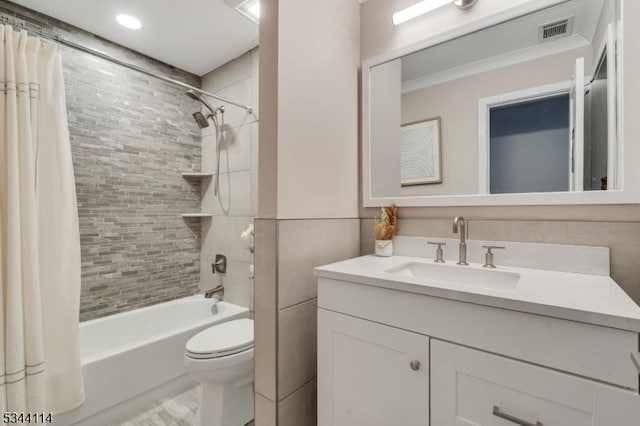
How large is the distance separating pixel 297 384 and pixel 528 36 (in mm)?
1706

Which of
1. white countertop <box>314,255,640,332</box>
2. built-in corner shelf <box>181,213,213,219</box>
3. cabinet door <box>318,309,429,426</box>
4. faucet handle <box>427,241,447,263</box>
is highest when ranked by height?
built-in corner shelf <box>181,213,213,219</box>

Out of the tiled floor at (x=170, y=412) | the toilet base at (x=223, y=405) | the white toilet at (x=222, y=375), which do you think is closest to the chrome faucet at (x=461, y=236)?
the white toilet at (x=222, y=375)

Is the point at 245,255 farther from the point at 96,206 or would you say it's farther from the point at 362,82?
the point at 362,82

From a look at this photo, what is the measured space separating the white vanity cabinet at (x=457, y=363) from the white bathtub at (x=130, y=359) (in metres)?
1.28

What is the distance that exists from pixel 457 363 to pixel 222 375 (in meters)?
1.18

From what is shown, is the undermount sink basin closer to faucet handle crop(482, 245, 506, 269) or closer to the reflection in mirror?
faucet handle crop(482, 245, 506, 269)

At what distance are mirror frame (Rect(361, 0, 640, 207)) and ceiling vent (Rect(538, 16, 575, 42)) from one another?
0.07m

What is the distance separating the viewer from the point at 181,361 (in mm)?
1922

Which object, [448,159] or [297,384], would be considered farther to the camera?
[448,159]

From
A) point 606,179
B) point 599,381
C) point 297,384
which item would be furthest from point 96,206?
point 606,179

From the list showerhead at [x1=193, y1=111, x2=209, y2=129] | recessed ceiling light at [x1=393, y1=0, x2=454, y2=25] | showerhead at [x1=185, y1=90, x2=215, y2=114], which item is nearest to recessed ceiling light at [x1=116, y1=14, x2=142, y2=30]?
showerhead at [x1=185, y1=90, x2=215, y2=114]

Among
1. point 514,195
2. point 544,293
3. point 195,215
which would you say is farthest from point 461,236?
point 195,215

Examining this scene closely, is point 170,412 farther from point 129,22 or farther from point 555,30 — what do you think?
point 555,30

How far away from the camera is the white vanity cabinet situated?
62cm
